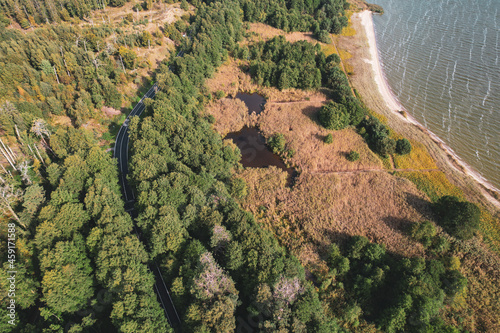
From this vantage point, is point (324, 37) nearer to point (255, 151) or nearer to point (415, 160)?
point (415, 160)

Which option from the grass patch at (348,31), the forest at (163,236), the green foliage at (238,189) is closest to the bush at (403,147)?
the forest at (163,236)

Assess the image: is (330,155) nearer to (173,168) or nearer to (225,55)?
(173,168)

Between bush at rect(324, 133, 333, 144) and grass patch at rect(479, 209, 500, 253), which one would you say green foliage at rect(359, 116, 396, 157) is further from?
grass patch at rect(479, 209, 500, 253)

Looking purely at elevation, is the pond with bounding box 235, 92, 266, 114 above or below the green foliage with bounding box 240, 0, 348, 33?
below

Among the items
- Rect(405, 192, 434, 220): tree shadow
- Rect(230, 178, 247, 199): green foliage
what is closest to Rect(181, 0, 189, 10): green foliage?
Rect(230, 178, 247, 199): green foliage

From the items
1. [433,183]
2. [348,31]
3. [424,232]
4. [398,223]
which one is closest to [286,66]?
[433,183]

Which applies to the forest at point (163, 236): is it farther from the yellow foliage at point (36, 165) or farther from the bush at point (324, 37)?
the bush at point (324, 37)
